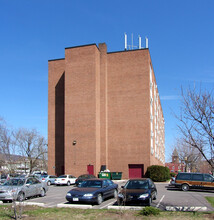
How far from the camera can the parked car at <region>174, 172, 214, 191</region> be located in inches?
935

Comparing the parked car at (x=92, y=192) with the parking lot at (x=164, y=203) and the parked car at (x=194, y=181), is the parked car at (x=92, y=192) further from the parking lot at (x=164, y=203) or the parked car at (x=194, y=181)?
the parked car at (x=194, y=181)

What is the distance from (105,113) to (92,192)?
87.3 feet

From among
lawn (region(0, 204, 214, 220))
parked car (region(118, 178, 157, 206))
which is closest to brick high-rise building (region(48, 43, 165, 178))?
parked car (region(118, 178, 157, 206))

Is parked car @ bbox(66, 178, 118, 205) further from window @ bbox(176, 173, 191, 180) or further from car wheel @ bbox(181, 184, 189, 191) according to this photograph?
window @ bbox(176, 173, 191, 180)

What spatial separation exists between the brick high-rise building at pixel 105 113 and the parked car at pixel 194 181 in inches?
564

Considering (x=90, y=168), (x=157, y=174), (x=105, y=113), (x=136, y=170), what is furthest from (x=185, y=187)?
(x=105, y=113)

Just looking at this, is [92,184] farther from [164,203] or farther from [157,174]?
[157,174]

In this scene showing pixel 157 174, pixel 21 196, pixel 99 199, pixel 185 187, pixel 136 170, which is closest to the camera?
pixel 99 199

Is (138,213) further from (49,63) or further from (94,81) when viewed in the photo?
(49,63)

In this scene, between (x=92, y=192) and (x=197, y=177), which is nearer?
(x=92, y=192)

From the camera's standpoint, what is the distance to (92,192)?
1501 cm

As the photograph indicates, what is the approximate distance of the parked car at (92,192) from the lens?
1477 cm

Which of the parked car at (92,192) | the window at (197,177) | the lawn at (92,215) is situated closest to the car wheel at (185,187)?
the window at (197,177)

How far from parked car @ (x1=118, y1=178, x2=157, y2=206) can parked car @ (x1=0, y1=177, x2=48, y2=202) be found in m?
5.08
